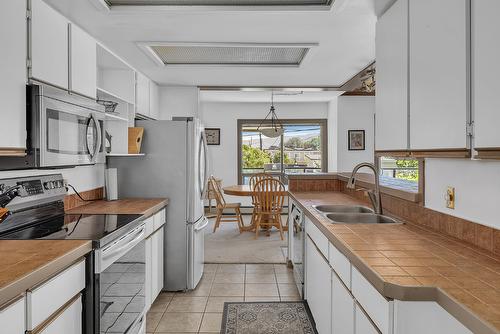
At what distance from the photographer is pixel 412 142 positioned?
1817 millimetres

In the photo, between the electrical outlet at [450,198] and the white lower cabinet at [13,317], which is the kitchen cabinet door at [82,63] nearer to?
the white lower cabinet at [13,317]

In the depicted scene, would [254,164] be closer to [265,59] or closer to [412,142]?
[265,59]

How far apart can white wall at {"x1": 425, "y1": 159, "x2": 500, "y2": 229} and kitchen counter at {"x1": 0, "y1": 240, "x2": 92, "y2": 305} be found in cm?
179

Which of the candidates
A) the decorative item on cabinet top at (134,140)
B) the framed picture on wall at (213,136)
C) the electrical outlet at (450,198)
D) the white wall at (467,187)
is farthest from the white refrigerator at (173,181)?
the framed picture on wall at (213,136)

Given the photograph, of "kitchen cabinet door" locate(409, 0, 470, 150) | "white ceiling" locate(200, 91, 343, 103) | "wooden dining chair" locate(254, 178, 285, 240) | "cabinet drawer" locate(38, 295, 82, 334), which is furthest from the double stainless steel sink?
"white ceiling" locate(200, 91, 343, 103)

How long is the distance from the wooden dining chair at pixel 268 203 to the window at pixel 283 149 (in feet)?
6.60

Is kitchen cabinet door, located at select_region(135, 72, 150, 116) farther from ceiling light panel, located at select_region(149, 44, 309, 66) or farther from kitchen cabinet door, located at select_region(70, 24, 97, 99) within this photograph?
kitchen cabinet door, located at select_region(70, 24, 97, 99)

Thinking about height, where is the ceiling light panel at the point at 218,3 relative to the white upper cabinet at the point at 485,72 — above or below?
above

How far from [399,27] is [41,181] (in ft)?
7.51

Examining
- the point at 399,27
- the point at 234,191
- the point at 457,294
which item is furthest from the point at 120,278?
the point at 234,191

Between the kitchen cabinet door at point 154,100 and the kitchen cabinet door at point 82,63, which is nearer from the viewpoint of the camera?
the kitchen cabinet door at point 82,63

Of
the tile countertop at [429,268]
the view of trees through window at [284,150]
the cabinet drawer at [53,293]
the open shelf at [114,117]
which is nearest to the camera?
the tile countertop at [429,268]

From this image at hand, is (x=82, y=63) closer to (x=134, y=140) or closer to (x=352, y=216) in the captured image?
(x=134, y=140)

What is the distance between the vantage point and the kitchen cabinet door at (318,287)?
7.09ft
